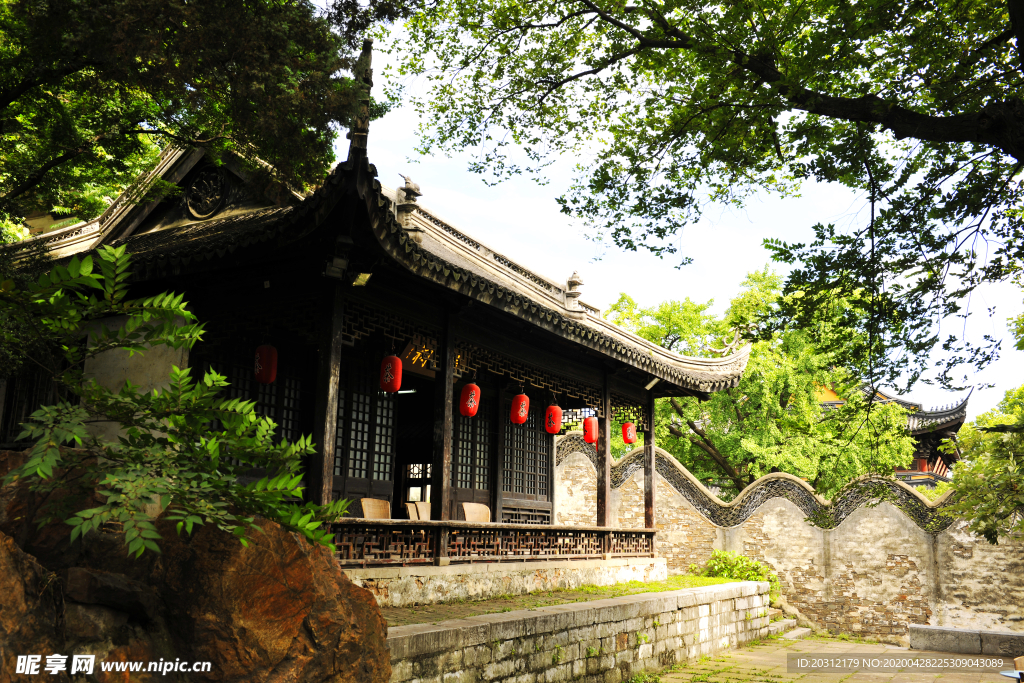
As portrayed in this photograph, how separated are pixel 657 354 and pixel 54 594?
35.7ft

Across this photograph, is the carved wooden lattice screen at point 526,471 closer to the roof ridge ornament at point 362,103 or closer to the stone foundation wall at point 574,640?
the stone foundation wall at point 574,640

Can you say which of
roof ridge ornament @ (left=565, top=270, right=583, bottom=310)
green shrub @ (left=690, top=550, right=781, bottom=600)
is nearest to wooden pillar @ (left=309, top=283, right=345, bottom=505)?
roof ridge ornament @ (left=565, top=270, right=583, bottom=310)

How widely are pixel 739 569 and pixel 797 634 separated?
4.49 feet

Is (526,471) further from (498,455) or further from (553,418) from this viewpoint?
(553,418)

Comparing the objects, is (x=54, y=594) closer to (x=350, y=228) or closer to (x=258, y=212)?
(x=350, y=228)

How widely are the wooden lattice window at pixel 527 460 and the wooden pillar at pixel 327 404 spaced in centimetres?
488

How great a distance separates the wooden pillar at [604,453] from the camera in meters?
11.1

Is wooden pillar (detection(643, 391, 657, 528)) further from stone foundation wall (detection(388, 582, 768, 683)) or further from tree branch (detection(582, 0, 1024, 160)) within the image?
tree branch (detection(582, 0, 1024, 160))

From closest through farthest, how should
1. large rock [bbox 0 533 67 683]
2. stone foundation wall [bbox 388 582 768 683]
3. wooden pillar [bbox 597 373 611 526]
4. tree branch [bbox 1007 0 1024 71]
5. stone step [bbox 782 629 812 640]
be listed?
large rock [bbox 0 533 67 683] → tree branch [bbox 1007 0 1024 71] → stone foundation wall [bbox 388 582 768 683] → wooden pillar [bbox 597 373 611 526] → stone step [bbox 782 629 812 640]

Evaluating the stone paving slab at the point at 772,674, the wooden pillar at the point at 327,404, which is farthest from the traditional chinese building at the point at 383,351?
the stone paving slab at the point at 772,674

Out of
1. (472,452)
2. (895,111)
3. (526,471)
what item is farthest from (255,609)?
(526,471)

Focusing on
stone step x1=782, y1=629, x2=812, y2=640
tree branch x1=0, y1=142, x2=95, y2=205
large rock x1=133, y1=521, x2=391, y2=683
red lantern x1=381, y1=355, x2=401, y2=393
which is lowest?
stone step x1=782, y1=629, x2=812, y2=640

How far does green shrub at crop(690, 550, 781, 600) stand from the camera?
13258 millimetres

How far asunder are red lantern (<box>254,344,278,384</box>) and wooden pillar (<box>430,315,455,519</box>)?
5.45 ft
